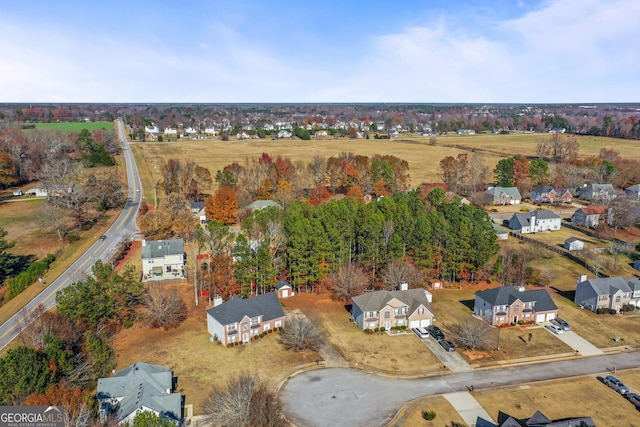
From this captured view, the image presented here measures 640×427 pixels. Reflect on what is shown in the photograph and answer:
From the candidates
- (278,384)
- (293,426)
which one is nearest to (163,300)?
(278,384)

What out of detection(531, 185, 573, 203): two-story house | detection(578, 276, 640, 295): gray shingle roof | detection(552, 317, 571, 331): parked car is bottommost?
detection(552, 317, 571, 331): parked car

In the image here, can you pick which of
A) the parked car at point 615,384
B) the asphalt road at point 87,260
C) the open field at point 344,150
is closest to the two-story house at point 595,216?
the open field at point 344,150

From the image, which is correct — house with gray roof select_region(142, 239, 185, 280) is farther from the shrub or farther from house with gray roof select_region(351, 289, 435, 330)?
the shrub

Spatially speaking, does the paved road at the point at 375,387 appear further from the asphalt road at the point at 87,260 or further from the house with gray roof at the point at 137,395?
the asphalt road at the point at 87,260

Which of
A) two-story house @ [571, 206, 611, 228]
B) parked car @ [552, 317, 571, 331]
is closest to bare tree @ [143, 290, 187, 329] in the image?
parked car @ [552, 317, 571, 331]

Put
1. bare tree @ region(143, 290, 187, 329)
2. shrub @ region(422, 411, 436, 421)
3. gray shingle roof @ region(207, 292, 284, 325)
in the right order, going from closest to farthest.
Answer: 1. shrub @ region(422, 411, 436, 421)
2. gray shingle roof @ region(207, 292, 284, 325)
3. bare tree @ region(143, 290, 187, 329)

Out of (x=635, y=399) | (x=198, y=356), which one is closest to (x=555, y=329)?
(x=635, y=399)

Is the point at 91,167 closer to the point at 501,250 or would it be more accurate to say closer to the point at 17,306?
the point at 17,306
